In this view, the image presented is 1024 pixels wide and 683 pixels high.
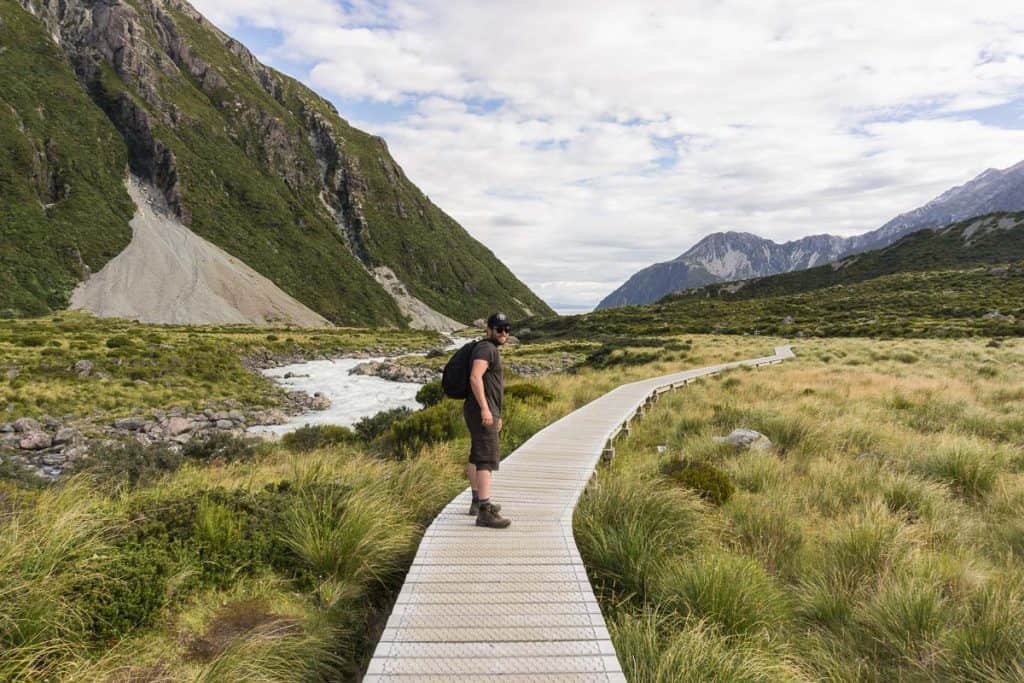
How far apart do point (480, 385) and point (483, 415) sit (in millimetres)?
313

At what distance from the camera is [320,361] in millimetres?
45875

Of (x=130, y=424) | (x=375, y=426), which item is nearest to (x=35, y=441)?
(x=130, y=424)

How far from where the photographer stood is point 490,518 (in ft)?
18.5

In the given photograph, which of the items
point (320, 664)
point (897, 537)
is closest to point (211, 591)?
point (320, 664)

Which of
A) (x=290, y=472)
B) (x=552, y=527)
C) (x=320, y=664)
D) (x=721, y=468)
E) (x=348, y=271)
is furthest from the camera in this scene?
(x=348, y=271)

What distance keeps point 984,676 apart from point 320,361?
46.7 meters

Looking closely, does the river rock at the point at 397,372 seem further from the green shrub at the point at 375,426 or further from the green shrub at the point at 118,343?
the green shrub at the point at 375,426

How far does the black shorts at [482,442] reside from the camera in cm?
573

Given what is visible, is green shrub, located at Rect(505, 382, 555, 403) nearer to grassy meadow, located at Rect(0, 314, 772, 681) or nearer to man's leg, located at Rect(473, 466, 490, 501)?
grassy meadow, located at Rect(0, 314, 772, 681)

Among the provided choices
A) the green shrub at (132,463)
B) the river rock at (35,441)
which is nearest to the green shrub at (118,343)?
the river rock at (35,441)

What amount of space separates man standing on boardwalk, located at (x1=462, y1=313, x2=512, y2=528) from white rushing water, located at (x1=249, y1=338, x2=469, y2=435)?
46.9ft

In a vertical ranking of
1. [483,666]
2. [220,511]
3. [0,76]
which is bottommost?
[483,666]

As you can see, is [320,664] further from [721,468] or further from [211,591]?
[721,468]

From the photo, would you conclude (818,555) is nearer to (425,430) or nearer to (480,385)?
(480,385)
